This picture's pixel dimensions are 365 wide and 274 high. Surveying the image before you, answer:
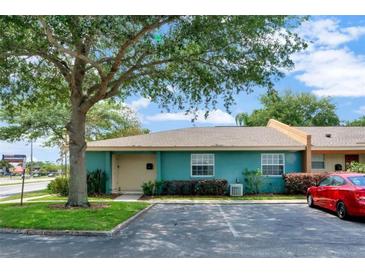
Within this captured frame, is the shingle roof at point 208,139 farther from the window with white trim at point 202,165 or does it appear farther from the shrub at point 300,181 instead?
the shrub at point 300,181

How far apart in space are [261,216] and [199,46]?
612 cm

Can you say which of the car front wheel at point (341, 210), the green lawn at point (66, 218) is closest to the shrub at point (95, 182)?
the green lawn at point (66, 218)

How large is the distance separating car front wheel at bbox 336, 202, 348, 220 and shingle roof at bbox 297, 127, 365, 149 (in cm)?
1059

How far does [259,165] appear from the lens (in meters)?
21.8

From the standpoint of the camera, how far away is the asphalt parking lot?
7944 mm

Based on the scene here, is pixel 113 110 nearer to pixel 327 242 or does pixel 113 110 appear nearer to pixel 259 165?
pixel 259 165

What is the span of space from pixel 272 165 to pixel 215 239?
13.3 meters

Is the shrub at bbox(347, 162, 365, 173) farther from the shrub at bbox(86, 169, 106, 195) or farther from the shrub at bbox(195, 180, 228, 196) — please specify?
the shrub at bbox(86, 169, 106, 195)

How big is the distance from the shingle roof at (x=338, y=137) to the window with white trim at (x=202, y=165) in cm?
647

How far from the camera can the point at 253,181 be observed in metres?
21.3

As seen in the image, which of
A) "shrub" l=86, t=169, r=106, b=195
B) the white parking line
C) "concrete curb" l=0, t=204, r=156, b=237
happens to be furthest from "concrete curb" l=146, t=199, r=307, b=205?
"concrete curb" l=0, t=204, r=156, b=237

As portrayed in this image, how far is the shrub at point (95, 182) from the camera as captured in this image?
21.4 meters

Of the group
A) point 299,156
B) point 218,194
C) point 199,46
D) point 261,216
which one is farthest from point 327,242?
point 299,156

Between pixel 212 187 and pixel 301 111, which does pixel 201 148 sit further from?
pixel 301 111
